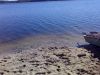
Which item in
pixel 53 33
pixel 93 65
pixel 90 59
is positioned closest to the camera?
pixel 93 65

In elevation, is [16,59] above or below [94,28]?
below

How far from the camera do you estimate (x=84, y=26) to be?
31188 mm

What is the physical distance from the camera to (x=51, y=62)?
15828mm

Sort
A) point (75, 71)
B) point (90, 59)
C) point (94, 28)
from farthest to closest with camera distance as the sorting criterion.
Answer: point (94, 28) → point (90, 59) → point (75, 71)

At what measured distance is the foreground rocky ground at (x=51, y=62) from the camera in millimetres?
14117

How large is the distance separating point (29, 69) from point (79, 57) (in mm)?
4229

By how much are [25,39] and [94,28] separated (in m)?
9.58

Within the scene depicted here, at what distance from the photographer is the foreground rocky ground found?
1412cm

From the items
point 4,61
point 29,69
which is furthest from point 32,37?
point 29,69

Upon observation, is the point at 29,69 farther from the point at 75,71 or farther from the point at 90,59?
the point at 90,59

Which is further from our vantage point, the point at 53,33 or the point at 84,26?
the point at 84,26

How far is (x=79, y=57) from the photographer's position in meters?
17.0

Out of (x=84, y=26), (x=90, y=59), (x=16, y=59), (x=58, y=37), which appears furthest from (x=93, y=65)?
(x=84, y=26)

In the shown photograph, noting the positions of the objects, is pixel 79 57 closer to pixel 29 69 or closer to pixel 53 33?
pixel 29 69
